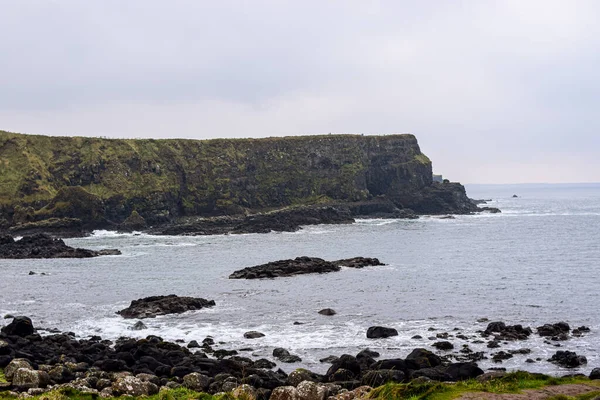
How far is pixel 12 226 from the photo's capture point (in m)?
98.2

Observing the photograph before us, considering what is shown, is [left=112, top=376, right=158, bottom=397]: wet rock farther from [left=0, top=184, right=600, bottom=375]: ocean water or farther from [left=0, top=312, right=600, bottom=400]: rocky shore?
[left=0, top=184, right=600, bottom=375]: ocean water

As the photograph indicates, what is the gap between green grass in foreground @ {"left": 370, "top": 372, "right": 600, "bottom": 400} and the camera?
15.3m

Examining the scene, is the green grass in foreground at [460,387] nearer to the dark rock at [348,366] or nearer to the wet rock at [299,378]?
the wet rock at [299,378]

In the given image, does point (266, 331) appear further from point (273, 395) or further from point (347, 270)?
point (347, 270)

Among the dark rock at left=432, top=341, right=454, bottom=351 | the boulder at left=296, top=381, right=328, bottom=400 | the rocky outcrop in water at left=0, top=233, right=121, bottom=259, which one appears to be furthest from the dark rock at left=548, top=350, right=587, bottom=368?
the rocky outcrop in water at left=0, top=233, right=121, bottom=259

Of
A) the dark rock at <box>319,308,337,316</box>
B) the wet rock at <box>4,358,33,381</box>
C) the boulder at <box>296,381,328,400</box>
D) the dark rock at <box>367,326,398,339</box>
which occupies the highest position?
the boulder at <box>296,381,328,400</box>

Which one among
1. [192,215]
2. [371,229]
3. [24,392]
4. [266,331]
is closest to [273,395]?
[24,392]

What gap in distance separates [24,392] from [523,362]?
19141mm

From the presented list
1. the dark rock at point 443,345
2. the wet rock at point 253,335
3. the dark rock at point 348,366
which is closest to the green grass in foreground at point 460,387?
the dark rock at point 348,366

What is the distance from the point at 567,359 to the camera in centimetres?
2475

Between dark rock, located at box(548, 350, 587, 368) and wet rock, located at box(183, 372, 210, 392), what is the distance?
14.6 m

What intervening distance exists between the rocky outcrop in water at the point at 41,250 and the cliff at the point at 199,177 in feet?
69.4

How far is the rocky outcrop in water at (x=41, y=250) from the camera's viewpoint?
231 feet

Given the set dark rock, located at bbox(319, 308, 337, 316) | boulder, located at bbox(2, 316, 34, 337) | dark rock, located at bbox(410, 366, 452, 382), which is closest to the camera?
dark rock, located at bbox(410, 366, 452, 382)
